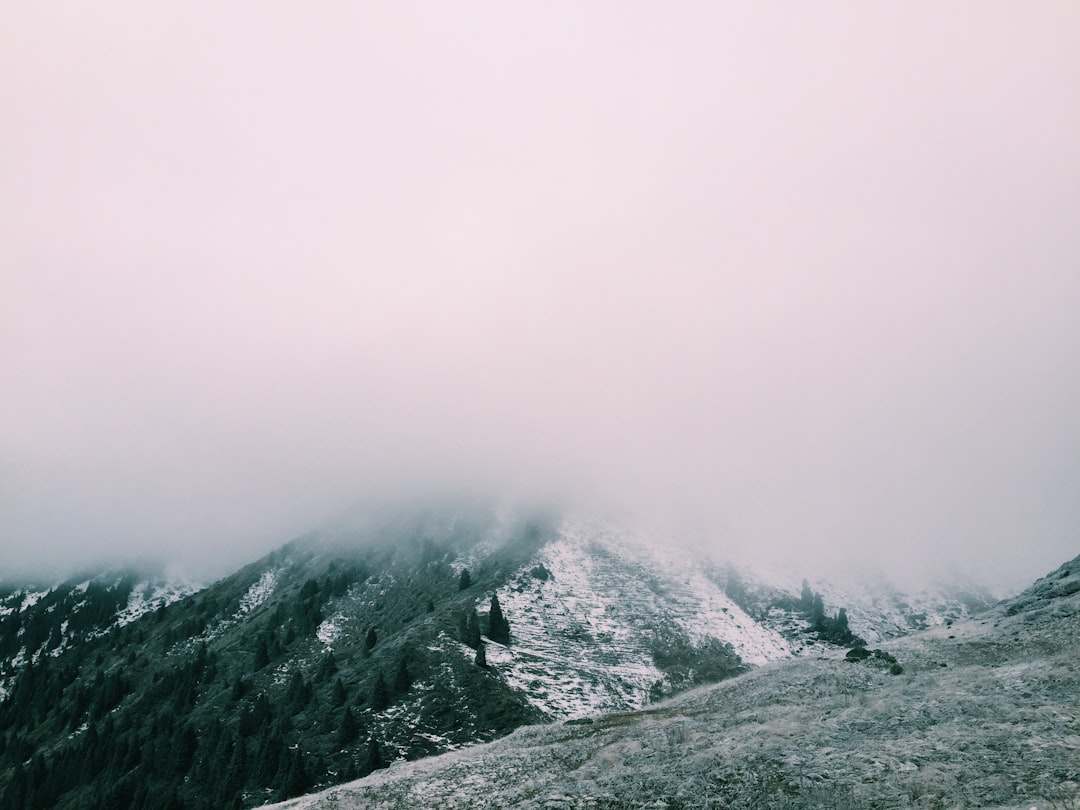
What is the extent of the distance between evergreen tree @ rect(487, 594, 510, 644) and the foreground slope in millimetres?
42073

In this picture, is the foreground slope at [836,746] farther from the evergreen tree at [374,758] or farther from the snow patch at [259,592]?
the snow patch at [259,592]

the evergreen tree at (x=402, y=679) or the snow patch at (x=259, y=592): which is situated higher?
the snow patch at (x=259, y=592)

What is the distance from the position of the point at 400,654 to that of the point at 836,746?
235 feet

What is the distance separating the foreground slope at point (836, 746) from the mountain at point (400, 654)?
51.2 ft

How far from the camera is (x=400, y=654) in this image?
8300cm

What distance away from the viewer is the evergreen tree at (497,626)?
287 feet

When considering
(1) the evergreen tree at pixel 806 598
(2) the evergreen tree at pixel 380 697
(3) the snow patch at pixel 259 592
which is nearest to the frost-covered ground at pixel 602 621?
(1) the evergreen tree at pixel 806 598

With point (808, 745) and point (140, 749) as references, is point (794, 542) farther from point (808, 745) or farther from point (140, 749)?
point (140, 749)

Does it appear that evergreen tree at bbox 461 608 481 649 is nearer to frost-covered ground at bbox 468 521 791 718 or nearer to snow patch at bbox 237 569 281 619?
frost-covered ground at bbox 468 521 791 718

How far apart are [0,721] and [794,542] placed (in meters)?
205

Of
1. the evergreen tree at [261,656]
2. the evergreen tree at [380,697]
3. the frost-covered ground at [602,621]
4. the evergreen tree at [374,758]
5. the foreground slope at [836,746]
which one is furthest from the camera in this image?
the evergreen tree at [261,656]

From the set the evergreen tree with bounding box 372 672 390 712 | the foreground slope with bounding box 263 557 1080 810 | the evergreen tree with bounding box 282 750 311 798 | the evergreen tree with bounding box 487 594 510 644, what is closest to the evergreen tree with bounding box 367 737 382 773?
the evergreen tree with bounding box 282 750 311 798

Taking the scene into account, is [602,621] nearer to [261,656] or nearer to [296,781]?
[296,781]

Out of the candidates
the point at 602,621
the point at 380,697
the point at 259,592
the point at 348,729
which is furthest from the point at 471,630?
the point at 259,592
